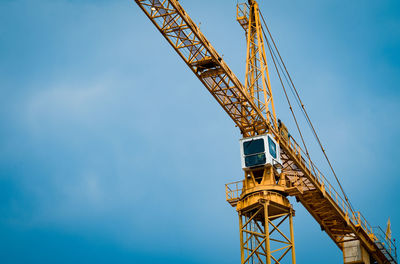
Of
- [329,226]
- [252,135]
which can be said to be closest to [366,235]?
[329,226]

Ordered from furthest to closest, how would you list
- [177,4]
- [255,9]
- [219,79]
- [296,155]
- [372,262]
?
[372,262], [255,9], [296,155], [219,79], [177,4]

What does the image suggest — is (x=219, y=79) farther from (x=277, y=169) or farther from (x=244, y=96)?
(x=277, y=169)

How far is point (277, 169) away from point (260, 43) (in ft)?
35.6

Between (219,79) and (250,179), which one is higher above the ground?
(219,79)

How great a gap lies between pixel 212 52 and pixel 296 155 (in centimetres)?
1105

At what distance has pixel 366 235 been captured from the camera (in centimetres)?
5925

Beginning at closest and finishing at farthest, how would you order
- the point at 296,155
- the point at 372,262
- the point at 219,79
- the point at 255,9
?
the point at 219,79 → the point at 296,155 → the point at 255,9 → the point at 372,262

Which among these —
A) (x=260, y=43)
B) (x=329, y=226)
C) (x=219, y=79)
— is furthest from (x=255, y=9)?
(x=329, y=226)

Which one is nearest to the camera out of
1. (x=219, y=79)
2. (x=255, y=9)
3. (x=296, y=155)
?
(x=219, y=79)

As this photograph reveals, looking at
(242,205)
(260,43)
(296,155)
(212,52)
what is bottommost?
(242,205)

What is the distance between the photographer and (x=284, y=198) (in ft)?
157

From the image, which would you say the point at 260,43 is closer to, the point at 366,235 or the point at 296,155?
the point at 296,155

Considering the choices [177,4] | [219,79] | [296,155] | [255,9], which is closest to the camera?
[177,4]

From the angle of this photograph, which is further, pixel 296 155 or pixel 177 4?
pixel 296 155
